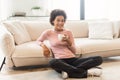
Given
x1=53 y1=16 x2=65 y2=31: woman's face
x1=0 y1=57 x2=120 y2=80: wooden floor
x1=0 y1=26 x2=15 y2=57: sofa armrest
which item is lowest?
x1=0 y1=57 x2=120 y2=80: wooden floor

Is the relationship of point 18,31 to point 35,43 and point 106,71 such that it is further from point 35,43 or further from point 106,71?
point 106,71

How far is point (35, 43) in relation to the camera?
314cm

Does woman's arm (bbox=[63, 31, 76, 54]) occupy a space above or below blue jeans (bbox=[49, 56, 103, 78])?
above

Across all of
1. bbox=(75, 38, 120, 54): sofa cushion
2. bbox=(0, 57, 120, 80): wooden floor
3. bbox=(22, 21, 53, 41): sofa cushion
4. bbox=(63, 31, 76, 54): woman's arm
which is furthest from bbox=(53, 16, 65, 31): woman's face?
bbox=(22, 21, 53, 41): sofa cushion

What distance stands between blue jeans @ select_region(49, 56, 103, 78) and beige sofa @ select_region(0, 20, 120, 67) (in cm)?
35

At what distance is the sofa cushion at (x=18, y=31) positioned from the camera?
305 centimetres

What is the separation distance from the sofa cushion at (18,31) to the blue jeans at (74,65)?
0.74 meters

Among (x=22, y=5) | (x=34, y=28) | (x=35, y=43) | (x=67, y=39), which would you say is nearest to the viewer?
(x=67, y=39)

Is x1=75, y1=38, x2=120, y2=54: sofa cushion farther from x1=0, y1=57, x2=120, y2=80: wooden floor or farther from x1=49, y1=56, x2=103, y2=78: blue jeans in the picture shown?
x1=49, y1=56, x2=103, y2=78: blue jeans

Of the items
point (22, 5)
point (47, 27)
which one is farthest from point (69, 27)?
point (22, 5)

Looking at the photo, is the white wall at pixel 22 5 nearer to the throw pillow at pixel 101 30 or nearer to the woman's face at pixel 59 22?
the throw pillow at pixel 101 30

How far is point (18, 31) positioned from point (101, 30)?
1.46 m

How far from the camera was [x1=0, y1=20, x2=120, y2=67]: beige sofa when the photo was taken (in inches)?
111

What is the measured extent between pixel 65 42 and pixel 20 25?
0.97 meters
